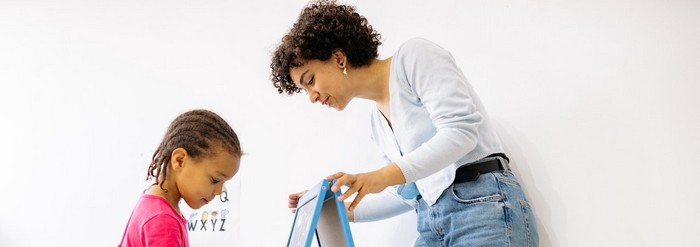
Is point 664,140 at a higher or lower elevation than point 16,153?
lower

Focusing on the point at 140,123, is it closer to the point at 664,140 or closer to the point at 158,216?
the point at 158,216

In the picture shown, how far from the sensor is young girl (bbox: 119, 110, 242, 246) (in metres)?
1.07

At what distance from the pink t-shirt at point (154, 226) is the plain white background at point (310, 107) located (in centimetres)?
60

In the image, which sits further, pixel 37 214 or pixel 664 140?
pixel 37 214

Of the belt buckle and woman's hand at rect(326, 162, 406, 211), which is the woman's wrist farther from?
the belt buckle

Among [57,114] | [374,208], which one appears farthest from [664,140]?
[57,114]

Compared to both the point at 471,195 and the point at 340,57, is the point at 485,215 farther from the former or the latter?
the point at 340,57

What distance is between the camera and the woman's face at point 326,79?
46.8 inches

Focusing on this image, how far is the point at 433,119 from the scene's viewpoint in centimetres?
102

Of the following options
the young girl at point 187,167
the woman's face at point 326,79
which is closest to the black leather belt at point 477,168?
the woman's face at point 326,79

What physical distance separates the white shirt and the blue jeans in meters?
0.04

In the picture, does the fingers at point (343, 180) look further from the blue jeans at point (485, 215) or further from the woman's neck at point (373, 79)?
the woman's neck at point (373, 79)

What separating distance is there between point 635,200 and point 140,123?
1.48 metres

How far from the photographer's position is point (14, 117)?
2.07 m
